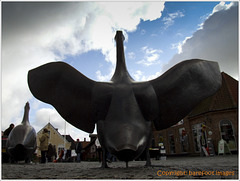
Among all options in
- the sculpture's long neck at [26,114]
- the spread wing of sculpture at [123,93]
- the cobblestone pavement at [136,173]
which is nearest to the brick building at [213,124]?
the sculpture's long neck at [26,114]

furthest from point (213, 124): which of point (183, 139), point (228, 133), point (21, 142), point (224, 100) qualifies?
point (21, 142)

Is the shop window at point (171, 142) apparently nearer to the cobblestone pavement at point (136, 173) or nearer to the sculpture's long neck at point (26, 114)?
the sculpture's long neck at point (26, 114)

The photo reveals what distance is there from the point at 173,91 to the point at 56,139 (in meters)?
37.5

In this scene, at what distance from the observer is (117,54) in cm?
491

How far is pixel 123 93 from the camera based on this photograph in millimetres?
3807

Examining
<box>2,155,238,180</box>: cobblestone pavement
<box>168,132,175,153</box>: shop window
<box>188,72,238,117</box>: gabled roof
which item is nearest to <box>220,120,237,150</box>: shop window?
<box>188,72,238,117</box>: gabled roof

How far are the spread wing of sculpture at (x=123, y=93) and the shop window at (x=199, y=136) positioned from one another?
50.9 ft

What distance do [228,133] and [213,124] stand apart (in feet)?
4.21

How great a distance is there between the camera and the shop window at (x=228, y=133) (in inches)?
679

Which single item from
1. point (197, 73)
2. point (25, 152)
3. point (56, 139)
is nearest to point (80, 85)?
point (197, 73)

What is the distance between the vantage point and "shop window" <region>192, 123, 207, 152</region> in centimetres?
1909

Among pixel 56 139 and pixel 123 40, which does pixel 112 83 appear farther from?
pixel 56 139

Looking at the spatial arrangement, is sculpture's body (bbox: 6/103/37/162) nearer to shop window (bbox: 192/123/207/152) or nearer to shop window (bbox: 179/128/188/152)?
shop window (bbox: 192/123/207/152)

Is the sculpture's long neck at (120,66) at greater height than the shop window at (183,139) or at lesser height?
greater
